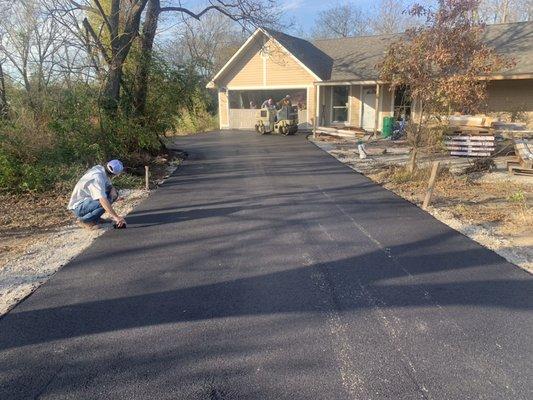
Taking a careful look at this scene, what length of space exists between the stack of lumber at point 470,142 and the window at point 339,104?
33.9 feet

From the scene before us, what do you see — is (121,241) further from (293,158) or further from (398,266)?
(293,158)

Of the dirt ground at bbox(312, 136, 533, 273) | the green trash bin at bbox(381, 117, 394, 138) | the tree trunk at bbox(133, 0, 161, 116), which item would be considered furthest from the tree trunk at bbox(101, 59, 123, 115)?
the green trash bin at bbox(381, 117, 394, 138)

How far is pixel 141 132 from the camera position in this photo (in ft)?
41.7

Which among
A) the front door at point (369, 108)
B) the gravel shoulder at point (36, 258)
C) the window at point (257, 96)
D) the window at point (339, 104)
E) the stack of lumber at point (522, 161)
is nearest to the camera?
the gravel shoulder at point (36, 258)

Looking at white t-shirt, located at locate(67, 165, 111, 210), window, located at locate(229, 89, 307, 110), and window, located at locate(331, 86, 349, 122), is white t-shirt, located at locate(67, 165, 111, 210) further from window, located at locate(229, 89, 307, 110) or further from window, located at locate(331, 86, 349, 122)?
window, located at locate(229, 89, 307, 110)

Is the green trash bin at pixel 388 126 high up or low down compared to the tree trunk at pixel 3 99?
down

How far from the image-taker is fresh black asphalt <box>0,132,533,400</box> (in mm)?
2932

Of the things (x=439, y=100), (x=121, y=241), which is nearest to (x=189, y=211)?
(x=121, y=241)

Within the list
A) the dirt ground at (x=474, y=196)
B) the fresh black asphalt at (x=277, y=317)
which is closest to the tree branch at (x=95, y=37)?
the fresh black asphalt at (x=277, y=317)

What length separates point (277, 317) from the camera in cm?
381

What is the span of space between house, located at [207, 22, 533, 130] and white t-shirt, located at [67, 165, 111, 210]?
1510 centimetres

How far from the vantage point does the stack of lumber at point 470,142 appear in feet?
41.3

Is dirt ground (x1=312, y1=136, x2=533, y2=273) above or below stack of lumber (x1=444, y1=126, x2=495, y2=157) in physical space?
below

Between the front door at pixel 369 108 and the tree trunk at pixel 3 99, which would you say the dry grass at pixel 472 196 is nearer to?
the tree trunk at pixel 3 99
